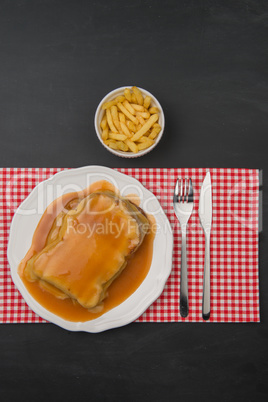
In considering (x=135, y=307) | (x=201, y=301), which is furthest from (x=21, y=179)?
(x=201, y=301)

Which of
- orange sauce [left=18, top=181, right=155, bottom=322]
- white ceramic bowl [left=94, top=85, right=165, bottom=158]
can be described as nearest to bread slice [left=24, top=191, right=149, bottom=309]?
orange sauce [left=18, top=181, right=155, bottom=322]

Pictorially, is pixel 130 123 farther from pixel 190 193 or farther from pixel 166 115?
pixel 190 193

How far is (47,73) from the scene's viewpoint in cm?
240

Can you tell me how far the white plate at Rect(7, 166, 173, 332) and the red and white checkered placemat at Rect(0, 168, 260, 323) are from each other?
14 centimetres

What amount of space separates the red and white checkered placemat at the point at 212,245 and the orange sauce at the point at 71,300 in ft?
0.60

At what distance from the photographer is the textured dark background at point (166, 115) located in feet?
7.61

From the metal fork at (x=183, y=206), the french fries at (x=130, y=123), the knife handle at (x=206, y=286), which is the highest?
the french fries at (x=130, y=123)

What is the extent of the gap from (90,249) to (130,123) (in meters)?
0.76

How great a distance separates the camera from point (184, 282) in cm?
225

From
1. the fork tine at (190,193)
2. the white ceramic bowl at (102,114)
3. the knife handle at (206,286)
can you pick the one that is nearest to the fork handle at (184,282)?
the knife handle at (206,286)

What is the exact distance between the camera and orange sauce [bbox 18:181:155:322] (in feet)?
7.13

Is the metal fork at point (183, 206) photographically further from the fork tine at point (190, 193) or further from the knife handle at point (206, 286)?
the knife handle at point (206, 286)

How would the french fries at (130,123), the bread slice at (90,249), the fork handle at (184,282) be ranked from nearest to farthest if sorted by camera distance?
1. the bread slice at (90,249)
2. the french fries at (130,123)
3. the fork handle at (184,282)

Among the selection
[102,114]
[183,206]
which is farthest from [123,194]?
[102,114]
